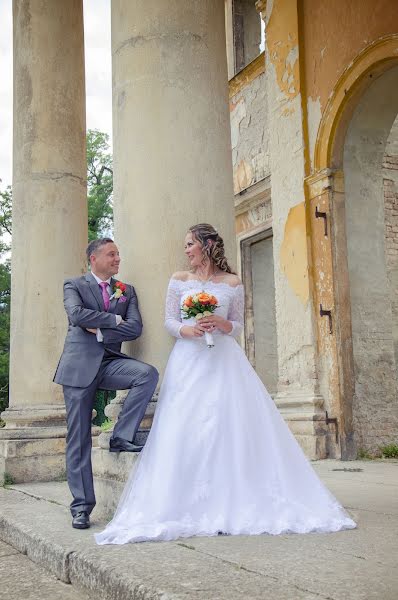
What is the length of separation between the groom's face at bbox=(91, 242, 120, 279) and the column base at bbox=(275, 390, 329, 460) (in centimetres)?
514

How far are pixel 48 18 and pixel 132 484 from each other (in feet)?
18.3

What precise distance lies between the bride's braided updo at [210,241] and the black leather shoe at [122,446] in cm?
131

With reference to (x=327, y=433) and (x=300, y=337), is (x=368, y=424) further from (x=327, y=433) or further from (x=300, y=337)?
(x=300, y=337)

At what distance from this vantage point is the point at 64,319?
24.5 feet

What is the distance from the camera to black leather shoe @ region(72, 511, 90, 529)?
170 inches

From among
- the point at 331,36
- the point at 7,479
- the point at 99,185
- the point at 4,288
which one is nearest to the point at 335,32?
the point at 331,36

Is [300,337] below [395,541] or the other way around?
the other way around

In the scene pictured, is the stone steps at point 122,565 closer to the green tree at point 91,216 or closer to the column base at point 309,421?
the column base at point 309,421

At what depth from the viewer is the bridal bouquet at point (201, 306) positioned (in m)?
4.38

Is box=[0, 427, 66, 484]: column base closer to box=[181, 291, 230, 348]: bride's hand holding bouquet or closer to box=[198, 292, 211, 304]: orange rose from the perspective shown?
box=[181, 291, 230, 348]: bride's hand holding bouquet

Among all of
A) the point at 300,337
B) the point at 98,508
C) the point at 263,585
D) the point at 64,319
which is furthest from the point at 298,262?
the point at 263,585

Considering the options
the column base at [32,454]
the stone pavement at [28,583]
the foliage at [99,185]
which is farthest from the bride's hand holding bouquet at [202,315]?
the foliage at [99,185]

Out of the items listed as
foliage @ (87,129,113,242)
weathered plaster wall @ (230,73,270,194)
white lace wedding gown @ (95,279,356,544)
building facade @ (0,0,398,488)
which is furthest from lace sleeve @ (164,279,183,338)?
foliage @ (87,129,113,242)

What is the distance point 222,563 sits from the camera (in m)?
3.10
